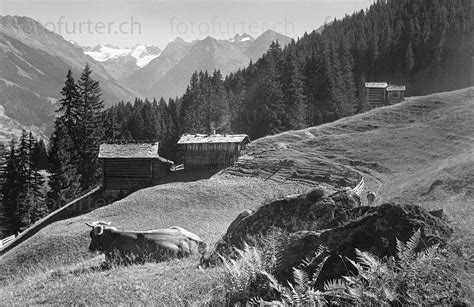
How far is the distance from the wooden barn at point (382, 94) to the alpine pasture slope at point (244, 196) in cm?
1758

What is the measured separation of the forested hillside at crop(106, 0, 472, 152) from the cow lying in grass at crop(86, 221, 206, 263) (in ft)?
221

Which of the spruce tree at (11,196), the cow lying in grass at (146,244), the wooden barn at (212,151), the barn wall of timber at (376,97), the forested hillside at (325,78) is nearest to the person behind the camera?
the cow lying in grass at (146,244)

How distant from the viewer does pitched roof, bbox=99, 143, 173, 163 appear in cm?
6019

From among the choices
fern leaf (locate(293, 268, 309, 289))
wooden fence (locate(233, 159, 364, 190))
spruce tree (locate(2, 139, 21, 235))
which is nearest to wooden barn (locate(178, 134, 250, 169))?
wooden fence (locate(233, 159, 364, 190))

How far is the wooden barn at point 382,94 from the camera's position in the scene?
101562 millimetres

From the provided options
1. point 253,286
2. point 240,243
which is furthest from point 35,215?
point 253,286

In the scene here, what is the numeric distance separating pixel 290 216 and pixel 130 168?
171 ft

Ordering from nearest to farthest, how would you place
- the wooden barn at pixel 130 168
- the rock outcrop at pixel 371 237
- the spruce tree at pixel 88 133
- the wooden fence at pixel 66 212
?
the rock outcrop at pixel 371 237 < the wooden fence at pixel 66 212 < the wooden barn at pixel 130 168 < the spruce tree at pixel 88 133

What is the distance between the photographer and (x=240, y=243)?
11.0 m

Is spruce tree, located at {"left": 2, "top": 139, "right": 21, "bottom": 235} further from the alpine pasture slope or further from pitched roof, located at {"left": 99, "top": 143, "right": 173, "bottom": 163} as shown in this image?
the alpine pasture slope

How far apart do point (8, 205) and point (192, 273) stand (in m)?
56.7

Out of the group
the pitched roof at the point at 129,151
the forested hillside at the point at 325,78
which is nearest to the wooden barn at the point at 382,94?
the forested hillside at the point at 325,78

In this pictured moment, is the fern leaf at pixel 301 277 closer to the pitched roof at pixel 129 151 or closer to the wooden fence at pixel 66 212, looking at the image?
the wooden fence at pixel 66 212

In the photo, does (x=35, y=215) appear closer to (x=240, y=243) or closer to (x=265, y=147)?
(x=265, y=147)
